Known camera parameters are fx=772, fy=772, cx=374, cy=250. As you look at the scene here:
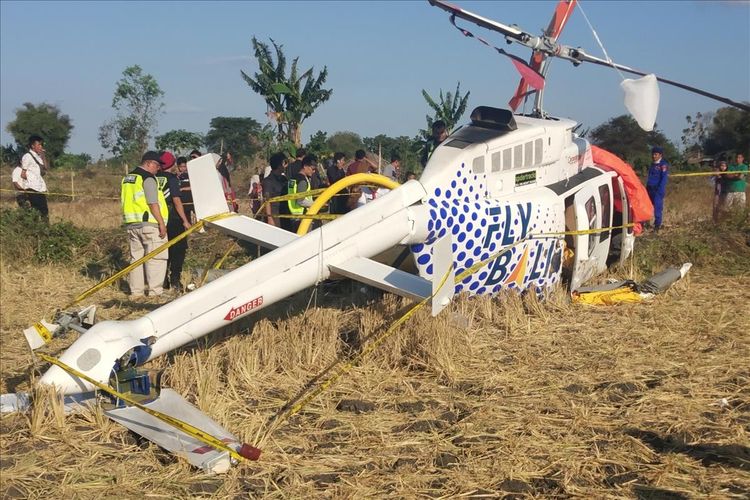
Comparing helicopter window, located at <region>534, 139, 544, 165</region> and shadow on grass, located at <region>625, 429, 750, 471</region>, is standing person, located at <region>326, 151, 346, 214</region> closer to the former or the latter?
helicopter window, located at <region>534, 139, 544, 165</region>

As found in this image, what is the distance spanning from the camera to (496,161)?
8.56 metres

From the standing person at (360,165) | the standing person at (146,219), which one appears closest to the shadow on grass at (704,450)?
the standing person at (146,219)

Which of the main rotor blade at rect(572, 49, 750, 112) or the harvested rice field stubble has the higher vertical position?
the main rotor blade at rect(572, 49, 750, 112)

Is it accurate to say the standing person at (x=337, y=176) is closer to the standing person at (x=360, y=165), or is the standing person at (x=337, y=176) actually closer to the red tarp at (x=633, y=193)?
the standing person at (x=360, y=165)

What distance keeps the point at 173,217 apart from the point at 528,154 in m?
5.13

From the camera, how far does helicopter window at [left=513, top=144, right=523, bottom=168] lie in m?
8.81

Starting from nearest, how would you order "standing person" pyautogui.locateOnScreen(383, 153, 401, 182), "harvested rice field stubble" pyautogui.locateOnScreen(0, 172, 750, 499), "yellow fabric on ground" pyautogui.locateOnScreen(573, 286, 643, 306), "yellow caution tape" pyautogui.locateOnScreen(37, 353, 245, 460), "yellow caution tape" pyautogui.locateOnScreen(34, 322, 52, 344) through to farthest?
"harvested rice field stubble" pyautogui.locateOnScreen(0, 172, 750, 499), "yellow caution tape" pyautogui.locateOnScreen(37, 353, 245, 460), "yellow caution tape" pyautogui.locateOnScreen(34, 322, 52, 344), "yellow fabric on ground" pyautogui.locateOnScreen(573, 286, 643, 306), "standing person" pyautogui.locateOnScreen(383, 153, 401, 182)

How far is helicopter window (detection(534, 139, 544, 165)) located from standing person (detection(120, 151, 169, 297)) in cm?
485

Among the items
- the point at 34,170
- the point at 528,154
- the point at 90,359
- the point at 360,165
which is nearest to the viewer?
the point at 90,359

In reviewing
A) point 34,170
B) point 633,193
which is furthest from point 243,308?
point 34,170

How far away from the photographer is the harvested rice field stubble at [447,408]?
4809 millimetres

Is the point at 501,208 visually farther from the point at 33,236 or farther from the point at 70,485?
the point at 33,236

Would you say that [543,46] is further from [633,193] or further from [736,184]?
[736,184]

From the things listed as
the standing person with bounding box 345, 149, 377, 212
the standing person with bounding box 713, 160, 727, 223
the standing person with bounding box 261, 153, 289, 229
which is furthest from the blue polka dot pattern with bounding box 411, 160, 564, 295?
the standing person with bounding box 713, 160, 727, 223
